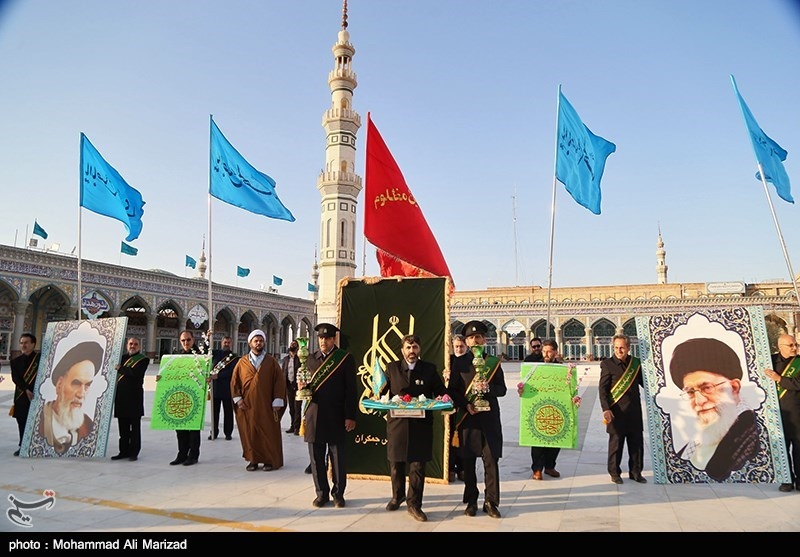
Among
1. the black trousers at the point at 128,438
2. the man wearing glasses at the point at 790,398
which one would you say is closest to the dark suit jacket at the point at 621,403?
the man wearing glasses at the point at 790,398

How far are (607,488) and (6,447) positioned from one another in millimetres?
5871

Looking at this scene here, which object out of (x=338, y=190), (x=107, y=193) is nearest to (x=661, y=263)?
(x=338, y=190)

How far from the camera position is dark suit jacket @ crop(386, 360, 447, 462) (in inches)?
131

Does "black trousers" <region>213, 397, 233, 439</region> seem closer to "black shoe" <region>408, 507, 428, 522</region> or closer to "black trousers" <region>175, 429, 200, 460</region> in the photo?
"black trousers" <region>175, 429, 200, 460</region>

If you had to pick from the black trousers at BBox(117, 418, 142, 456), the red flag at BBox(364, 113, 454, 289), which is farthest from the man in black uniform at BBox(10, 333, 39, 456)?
the red flag at BBox(364, 113, 454, 289)

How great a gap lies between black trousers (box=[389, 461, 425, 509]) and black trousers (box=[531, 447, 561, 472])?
142 cm

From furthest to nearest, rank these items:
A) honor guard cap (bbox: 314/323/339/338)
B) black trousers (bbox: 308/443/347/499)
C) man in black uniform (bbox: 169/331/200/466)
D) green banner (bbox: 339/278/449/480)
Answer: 1. man in black uniform (bbox: 169/331/200/466)
2. green banner (bbox: 339/278/449/480)
3. honor guard cap (bbox: 314/323/339/338)
4. black trousers (bbox: 308/443/347/499)

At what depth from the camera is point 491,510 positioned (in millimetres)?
3268

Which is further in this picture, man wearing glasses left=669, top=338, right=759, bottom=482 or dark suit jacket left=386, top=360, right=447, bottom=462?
man wearing glasses left=669, top=338, right=759, bottom=482

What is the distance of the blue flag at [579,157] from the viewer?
6.27 m

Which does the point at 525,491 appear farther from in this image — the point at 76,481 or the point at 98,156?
the point at 98,156

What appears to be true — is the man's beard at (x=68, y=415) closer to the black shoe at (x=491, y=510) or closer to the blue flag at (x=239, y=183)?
the blue flag at (x=239, y=183)

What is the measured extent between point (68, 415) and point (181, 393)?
3.48ft
